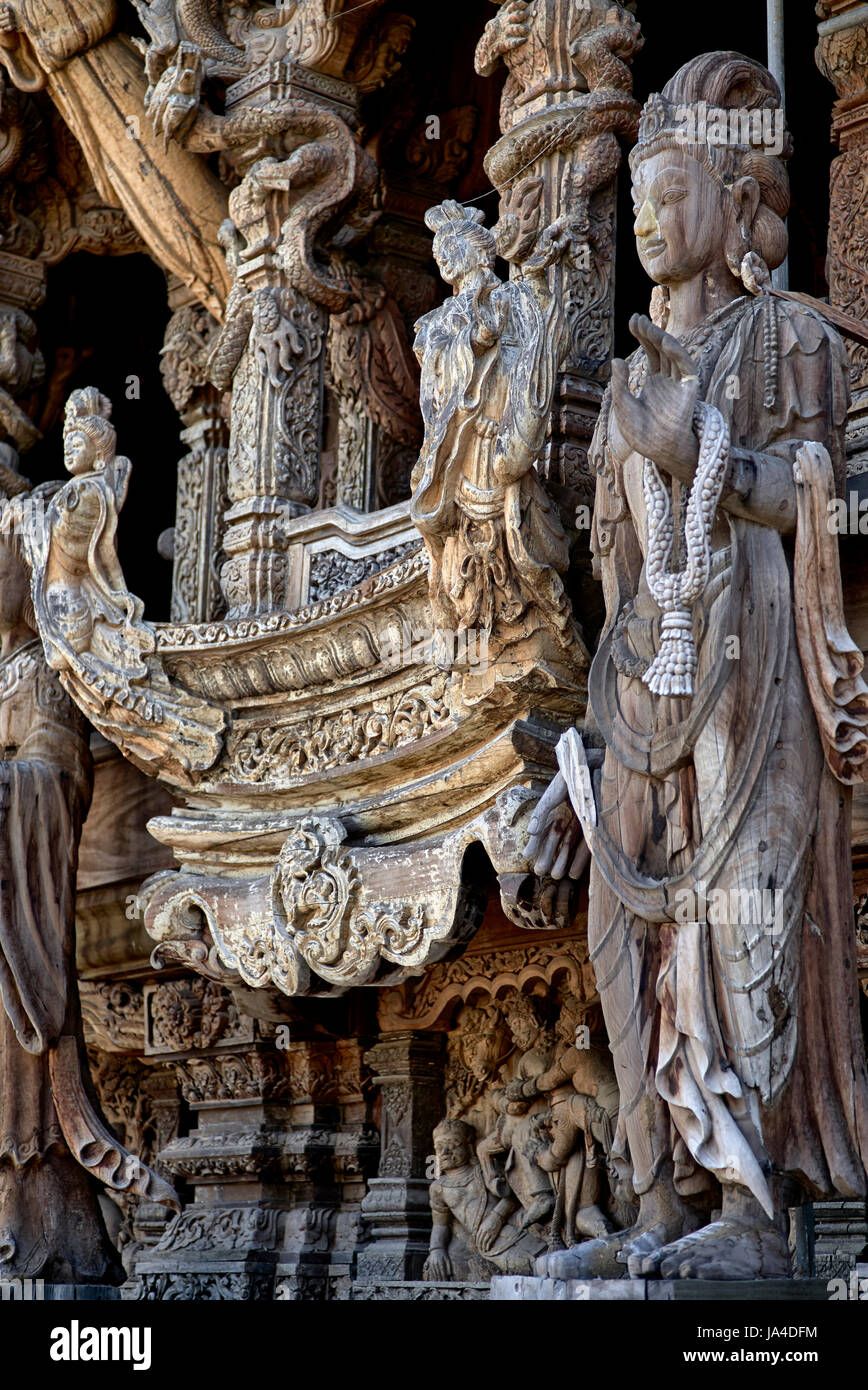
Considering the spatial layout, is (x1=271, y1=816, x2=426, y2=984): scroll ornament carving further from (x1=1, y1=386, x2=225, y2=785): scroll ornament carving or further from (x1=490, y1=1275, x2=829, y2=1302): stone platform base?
(x1=490, y1=1275, x2=829, y2=1302): stone platform base

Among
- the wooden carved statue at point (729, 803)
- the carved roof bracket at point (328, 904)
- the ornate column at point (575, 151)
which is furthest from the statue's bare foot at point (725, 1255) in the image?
the ornate column at point (575, 151)

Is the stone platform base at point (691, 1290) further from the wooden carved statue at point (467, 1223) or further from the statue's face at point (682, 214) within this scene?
the statue's face at point (682, 214)

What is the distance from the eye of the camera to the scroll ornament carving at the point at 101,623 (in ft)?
25.5

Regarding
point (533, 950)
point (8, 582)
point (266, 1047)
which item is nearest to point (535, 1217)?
point (533, 950)

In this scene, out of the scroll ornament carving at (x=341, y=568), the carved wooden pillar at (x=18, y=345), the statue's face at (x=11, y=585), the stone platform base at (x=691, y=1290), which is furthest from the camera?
the carved wooden pillar at (x=18, y=345)

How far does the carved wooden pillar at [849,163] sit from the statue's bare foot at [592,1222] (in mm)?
2693

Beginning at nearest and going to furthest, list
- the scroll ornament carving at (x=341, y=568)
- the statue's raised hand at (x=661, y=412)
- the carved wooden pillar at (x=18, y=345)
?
1. the statue's raised hand at (x=661, y=412)
2. the scroll ornament carving at (x=341, y=568)
3. the carved wooden pillar at (x=18, y=345)

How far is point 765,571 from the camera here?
5547mm

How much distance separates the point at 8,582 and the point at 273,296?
1540 millimetres

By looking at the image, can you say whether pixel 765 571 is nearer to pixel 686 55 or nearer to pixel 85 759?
pixel 85 759

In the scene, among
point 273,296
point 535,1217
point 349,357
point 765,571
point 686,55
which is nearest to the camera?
point 765,571

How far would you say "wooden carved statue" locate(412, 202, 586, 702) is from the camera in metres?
6.25

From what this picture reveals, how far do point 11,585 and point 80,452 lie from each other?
726 mm

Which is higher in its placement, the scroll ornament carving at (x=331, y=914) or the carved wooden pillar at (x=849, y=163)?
the carved wooden pillar at (x=849, y=163)
